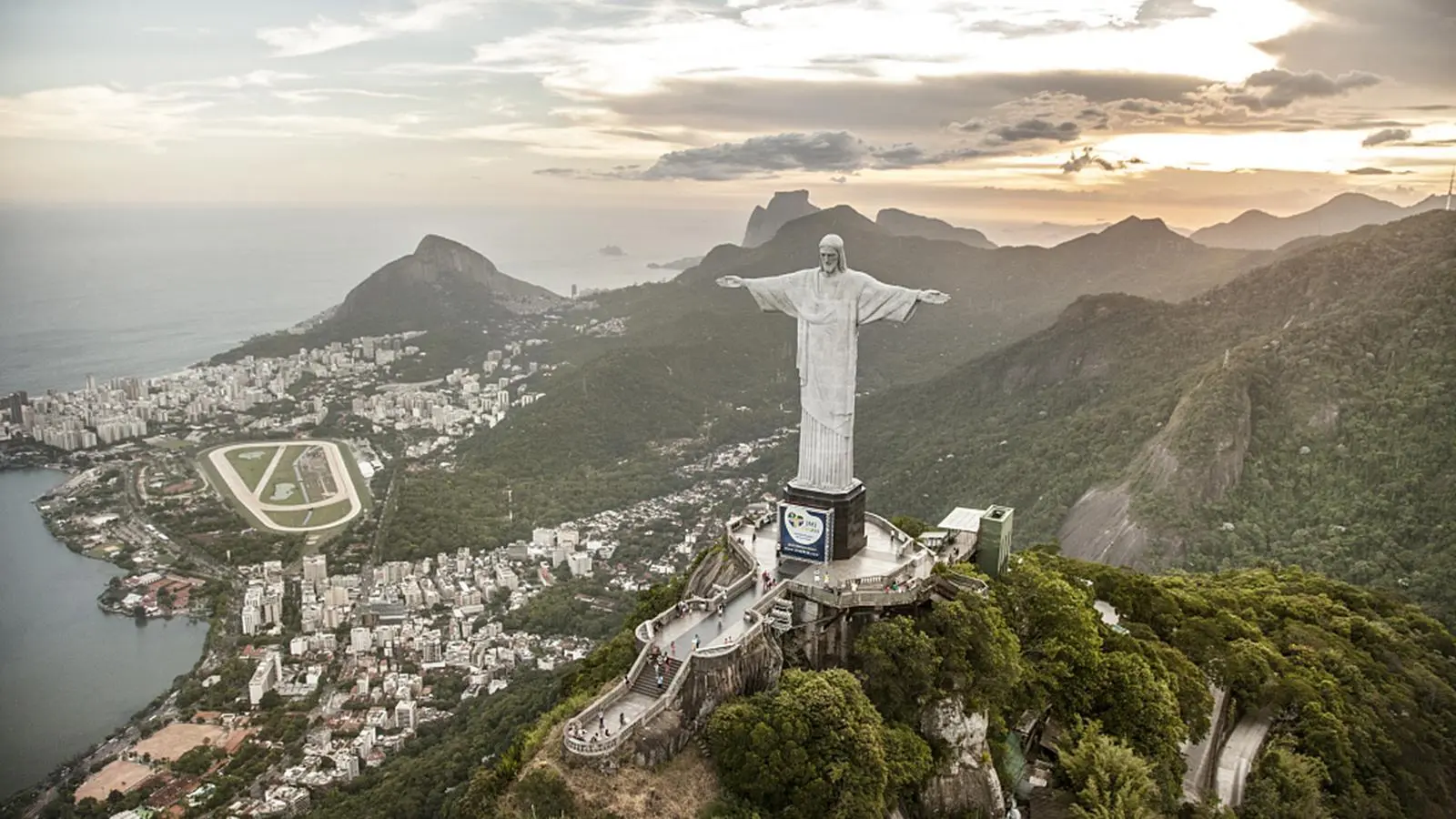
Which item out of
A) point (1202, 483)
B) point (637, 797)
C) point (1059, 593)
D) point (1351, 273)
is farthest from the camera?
point (1351, 273)

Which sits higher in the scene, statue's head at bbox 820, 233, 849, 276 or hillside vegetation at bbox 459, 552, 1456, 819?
statue's head at bbox 820, 233, 849, 276

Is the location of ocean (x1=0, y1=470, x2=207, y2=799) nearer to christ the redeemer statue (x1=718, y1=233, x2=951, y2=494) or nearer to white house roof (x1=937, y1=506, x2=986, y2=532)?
christ the redeemer statue (x1=718, y1=233, x2=951, y2=494)

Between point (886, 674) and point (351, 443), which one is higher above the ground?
point (886, 674)

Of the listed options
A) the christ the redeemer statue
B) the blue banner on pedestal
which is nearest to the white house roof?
the christ the redeemer statue

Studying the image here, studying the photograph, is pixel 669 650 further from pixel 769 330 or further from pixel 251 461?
pixel 769 330

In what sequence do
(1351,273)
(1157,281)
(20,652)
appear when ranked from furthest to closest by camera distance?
(1157,281), (1351,273), (20,652)

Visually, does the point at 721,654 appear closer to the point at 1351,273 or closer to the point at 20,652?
the point at 20,652

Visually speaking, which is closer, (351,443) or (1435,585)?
(1435,585)

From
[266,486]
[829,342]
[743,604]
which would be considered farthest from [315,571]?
A: [829,342]

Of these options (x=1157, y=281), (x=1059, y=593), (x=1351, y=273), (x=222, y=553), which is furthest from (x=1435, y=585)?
(x=1157, y=281)
